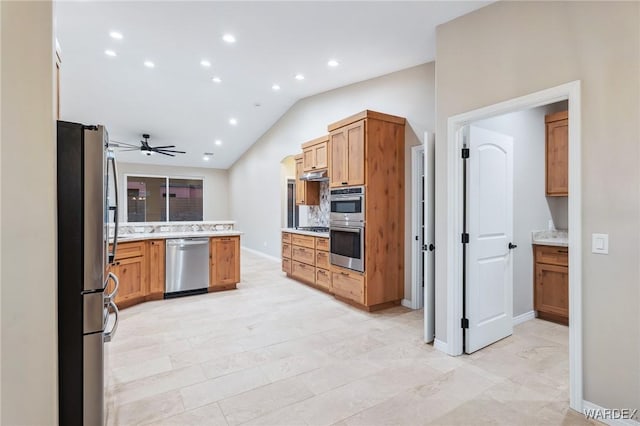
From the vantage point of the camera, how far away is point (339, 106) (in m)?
5.50

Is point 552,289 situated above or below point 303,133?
below

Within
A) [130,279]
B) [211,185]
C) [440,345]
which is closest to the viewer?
[440,345]

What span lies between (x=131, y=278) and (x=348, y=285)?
2.91 meters

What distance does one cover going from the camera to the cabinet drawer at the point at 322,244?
4812mm

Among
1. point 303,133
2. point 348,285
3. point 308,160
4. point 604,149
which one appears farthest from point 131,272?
point 604,149

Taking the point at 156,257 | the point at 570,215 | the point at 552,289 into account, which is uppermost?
the point at 570,215

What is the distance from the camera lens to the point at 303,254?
5.41 m

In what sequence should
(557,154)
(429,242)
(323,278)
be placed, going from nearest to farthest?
(429,242)
(557,154)
(323,278)

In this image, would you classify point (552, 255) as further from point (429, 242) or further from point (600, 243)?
point (600, 243)

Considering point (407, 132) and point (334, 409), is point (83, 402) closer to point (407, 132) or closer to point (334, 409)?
point (334, 409)

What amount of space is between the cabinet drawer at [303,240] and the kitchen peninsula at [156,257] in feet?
3.32

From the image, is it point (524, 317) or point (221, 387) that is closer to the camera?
point (221, 387)

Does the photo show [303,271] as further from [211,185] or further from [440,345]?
[211,185]

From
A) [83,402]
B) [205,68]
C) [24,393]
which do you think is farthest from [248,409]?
[205,68]
